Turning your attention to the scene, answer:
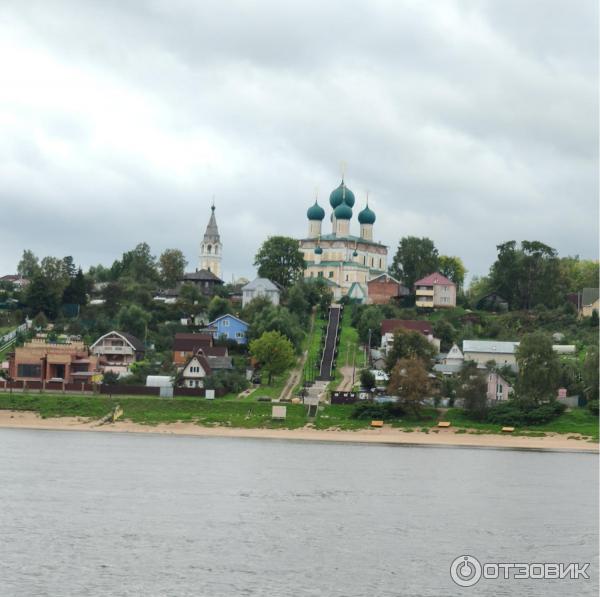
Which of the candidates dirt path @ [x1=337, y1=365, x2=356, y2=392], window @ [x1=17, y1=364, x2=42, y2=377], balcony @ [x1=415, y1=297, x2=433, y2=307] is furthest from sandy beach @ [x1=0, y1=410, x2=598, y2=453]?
balcony @ [x1=415, y1=297, x2=433, y2=307]

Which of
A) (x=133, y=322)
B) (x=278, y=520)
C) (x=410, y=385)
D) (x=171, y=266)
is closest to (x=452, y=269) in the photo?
(x=171, y=266)

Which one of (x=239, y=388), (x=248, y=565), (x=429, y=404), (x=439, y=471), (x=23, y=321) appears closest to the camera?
(x=248, y=565)

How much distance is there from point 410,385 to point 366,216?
66.6m

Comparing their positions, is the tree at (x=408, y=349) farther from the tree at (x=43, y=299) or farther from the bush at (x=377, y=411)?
the tree at (x=43, y=299)

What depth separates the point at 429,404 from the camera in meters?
79.8

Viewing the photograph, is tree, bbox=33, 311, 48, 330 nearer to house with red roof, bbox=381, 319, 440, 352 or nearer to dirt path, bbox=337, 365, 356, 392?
dirt path, bbox=337, 365, 356, 392

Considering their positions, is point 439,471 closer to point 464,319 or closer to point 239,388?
point 239,388

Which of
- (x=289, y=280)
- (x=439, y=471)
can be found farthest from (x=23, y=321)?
(x=439, y=471)

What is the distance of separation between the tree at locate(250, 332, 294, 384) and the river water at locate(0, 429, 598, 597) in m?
19.5

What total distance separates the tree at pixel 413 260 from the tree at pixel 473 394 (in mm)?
54978

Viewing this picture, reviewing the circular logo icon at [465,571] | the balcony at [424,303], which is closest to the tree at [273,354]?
the balcony at [424,303]

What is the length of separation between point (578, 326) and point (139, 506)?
6973 cm

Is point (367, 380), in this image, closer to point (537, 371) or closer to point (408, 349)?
point (408, 349)

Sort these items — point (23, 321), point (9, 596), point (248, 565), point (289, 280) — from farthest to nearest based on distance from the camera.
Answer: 1. point (289, 280)
2. point (23, 321)
3. point (248, 565)
4. point (9, 596)
